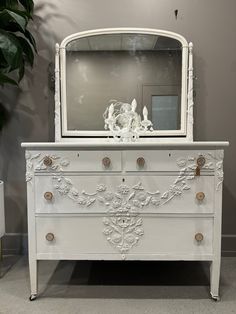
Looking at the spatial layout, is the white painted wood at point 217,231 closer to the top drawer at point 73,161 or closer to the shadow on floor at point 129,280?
the shadow on floor at point 129,280

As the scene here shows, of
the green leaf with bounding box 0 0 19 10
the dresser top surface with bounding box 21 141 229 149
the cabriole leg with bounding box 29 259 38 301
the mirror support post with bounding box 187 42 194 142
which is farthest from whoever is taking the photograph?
the mirror support post with bounding box 187 42 194 142

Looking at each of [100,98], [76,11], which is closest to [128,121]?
[100,98]

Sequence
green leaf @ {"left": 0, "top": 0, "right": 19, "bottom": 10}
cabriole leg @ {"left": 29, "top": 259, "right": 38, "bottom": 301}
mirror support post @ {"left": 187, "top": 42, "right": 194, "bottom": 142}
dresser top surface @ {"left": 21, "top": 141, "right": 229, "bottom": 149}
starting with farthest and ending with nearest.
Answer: mirror support post @ {"left": 187, "top": 42, "right": 194, "bottom": 142}
green leaf @ {"left": 0, "top": 0, "right": 19, "bottom": 10}
cabriole leg @ {"left": 29, "top": 259, "right": 38, "bottom": 301}
dresser top surface @ {"left": 21, "top": 141, "right": 229, "bottom": 149}

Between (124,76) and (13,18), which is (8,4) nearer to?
(13,18)

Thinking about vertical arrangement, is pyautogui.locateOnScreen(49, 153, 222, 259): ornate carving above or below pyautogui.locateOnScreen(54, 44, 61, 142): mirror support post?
below

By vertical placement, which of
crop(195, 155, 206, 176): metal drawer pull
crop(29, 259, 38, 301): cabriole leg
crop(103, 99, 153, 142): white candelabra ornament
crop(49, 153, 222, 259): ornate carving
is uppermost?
crop(103, 99, 153, 142): white candelabra ornament

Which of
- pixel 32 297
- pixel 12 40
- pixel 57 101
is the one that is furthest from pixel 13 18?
pixel 32 297

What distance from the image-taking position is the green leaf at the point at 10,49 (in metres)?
1.83

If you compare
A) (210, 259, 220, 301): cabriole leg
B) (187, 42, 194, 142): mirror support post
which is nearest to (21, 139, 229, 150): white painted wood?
(187, 42, 194, 142): mirror support post

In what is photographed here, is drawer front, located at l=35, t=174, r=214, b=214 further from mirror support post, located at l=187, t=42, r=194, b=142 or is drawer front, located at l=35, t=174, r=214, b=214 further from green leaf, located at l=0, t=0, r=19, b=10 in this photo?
green leaf, located at l=0, t=0, r=19, b=10

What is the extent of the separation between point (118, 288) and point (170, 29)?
72.0 inches

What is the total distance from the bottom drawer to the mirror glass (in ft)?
2.53

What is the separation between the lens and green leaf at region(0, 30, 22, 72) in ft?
6.00

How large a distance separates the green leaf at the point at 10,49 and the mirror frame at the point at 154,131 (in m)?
0.50
